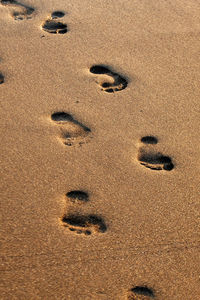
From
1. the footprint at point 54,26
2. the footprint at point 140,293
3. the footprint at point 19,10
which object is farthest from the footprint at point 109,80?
the footprint at point 140,293

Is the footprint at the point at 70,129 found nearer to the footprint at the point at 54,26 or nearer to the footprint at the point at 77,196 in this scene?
the footprint at the point at 77,196

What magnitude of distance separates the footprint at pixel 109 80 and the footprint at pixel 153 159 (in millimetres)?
509

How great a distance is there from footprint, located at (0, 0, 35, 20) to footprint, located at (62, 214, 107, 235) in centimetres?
180

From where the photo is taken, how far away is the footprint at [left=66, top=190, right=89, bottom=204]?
2098mm

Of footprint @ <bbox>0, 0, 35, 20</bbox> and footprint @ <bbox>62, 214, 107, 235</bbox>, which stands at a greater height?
footprint @ <bbox>0, 0, 35, 20</bbox>

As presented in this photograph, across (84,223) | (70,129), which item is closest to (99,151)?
(70,129)

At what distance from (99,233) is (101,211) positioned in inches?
4.7

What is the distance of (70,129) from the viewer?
246cm

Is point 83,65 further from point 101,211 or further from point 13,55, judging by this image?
point 101,211

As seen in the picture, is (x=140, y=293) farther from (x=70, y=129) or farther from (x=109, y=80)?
(x=109, y=80)

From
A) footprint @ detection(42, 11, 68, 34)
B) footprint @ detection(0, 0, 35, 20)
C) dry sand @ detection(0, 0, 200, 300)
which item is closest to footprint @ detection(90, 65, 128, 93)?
dry sand @ detection(0, 0, 200, 300)

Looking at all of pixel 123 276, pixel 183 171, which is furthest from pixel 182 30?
pixel 123 276

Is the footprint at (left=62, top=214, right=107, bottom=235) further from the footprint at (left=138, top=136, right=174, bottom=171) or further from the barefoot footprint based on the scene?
the footprint at (left=138, top=136, right=174, bottom=171)

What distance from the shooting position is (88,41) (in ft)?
10.2
